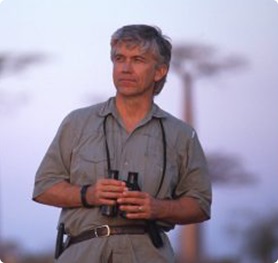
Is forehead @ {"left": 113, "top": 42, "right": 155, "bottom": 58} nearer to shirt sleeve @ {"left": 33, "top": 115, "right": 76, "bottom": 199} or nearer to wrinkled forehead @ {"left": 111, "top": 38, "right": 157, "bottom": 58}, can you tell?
wrinkled forehead @ {"left": 111, "top": 38, "right": 157, "bottom": 58}

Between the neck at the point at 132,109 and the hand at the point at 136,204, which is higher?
the neck at the point at 132,109

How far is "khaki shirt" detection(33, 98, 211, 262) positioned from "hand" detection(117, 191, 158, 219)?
5 cm

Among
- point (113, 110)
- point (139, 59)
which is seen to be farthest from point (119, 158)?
point (139, 59)

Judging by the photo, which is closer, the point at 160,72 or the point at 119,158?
A: the point at 119,158

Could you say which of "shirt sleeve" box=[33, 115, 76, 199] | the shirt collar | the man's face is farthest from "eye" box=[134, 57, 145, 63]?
"shirt sleeve" box=[33, 115, 76, 199]

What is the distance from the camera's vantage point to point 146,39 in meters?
2.42

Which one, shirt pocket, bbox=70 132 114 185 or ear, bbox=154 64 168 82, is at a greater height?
ear, bbox=154 64 168 82

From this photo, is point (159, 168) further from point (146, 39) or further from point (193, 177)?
point (146, 39)

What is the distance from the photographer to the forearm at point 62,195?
7.65ft

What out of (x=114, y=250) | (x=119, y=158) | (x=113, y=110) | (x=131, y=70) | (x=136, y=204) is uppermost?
(x=131, y=70)

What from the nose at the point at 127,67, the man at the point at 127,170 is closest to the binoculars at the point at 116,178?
the man at the point at 127,170

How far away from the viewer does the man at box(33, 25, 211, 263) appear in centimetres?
232

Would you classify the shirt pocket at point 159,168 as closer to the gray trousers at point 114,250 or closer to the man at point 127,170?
the man at point 127,170

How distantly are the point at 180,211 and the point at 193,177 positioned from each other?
12 cm
